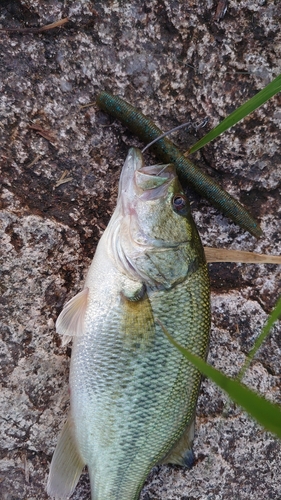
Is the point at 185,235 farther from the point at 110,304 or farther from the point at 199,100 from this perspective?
the point at 199,100

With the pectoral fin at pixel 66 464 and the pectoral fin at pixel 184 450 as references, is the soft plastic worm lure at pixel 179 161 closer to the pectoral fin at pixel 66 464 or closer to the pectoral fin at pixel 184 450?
the pectoral fin at pixel 184 450

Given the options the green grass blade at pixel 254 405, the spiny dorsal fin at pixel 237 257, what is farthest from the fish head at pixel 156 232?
the green grass blade at pixel 254 405

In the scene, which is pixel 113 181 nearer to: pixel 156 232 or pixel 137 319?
pixel 156 232

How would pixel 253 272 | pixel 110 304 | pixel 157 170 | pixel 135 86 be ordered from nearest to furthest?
pixel 110 304, pixel 157 170, pixel 135 86, pixel 253 272


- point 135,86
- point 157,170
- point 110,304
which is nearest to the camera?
point 110,304

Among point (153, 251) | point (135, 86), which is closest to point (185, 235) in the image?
point (153, 251)

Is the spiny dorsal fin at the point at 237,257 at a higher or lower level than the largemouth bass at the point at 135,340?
higher

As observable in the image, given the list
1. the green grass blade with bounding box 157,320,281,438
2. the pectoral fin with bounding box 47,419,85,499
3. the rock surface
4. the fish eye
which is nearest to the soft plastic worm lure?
the rock surface
